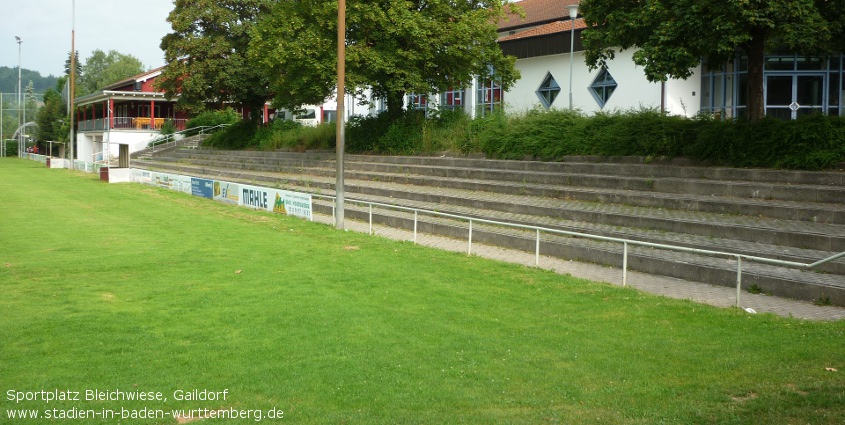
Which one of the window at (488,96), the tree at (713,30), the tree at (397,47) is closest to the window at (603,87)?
the tree at (397,47)

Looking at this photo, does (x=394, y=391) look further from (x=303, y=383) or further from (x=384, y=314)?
(x=384, y=314)

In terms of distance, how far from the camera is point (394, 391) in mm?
7113

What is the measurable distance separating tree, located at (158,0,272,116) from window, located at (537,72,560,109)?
2090 centimetres

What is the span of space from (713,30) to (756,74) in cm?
286

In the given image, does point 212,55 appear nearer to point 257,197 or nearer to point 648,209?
point 257,197

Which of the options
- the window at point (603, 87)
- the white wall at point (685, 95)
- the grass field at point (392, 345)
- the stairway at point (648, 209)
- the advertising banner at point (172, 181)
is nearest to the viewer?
the grass field at point (392, 345)

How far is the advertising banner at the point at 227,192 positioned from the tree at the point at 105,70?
8779 cm

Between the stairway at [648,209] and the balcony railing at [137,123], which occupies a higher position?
the balcony railing at [137,123]

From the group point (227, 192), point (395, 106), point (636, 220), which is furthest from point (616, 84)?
point (227, 192)

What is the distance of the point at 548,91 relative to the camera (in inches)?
1321

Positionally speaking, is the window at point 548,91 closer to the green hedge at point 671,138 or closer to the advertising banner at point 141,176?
the green hedge at point 671,138

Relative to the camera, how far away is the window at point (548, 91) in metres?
33.1

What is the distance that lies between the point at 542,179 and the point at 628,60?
9582 mm

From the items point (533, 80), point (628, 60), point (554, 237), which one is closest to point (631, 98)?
point (628, 60)
